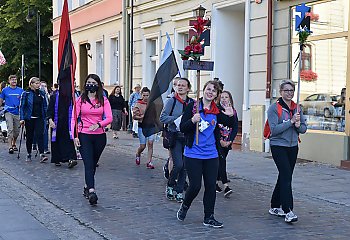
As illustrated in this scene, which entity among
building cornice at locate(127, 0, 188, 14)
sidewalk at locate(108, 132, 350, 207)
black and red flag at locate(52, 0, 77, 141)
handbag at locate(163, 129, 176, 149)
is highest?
building cornice at locate(127, 0, 188, 14)

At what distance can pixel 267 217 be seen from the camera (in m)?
7.46

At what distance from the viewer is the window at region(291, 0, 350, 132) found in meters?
12.4

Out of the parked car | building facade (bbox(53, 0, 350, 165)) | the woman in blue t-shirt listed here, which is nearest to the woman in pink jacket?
the woman in blue t-shirt

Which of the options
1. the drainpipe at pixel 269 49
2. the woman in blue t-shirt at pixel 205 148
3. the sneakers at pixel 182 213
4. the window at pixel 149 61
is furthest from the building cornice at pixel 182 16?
the sneakers at pixel 182 213

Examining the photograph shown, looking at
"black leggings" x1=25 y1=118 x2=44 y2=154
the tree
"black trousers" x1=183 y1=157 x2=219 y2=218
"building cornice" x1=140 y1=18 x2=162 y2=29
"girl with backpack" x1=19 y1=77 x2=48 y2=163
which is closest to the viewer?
"black trousers" x1=183 y1=157 x2=219 y2=218

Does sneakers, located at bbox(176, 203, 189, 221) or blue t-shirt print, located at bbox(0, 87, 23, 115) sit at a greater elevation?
blue t-shirt print, located at bbox(0, 87, 23, 115)

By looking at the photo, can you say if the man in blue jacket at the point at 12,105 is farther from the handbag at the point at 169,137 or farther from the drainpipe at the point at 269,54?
the handbag at the point at 169,137

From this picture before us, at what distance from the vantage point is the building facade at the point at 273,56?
492 inches

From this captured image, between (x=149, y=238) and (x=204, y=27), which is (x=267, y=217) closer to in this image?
(x=149, y=238)

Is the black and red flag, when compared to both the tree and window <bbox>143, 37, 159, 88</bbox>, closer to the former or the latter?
window <bbox>143, 37, 159, 88</bbox>

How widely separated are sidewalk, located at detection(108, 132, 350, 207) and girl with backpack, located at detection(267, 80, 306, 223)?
1.68 meters

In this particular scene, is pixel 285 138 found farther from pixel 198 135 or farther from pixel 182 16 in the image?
pixel 182 16

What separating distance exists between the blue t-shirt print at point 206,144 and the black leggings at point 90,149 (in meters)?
1.84

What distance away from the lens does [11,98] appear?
14.4 meters
